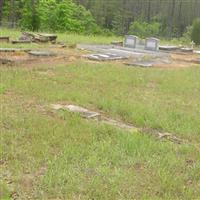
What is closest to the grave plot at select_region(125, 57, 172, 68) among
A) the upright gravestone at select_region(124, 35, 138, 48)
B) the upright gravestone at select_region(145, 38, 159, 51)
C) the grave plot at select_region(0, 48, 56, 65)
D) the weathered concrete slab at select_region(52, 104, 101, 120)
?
the upright gravestone at select_region(145, 38, 159, 51)

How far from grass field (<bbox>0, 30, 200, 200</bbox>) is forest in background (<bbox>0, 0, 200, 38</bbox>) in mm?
19484

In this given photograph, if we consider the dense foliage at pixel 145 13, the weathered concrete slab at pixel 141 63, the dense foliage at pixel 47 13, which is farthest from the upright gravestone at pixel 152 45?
the dense foliage at pixel 145 13

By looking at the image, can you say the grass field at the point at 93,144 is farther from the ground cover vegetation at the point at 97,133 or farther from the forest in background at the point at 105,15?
the forest in background at the point at 105,15

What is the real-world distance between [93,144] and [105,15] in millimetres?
61539

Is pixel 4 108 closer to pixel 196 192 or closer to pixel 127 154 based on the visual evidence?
pixel 127 154

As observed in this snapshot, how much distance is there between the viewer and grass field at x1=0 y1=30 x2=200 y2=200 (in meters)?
4.12

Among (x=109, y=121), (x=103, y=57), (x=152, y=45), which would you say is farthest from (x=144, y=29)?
(x=109, y=121)

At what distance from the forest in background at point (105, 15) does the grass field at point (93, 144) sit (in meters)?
19.5

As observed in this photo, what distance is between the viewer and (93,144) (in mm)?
5242

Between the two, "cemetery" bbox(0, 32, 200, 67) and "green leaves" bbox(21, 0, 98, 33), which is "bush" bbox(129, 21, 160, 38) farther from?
"cemetery" bbox(0, 32, 200, 67)

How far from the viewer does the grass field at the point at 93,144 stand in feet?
13.5

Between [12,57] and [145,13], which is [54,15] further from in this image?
[145,13]

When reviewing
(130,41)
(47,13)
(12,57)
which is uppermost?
(47,13)

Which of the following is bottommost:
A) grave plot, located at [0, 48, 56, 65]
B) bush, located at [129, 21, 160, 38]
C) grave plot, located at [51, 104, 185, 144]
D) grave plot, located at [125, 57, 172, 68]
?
bush, located at [129, 21, 160, 38]
